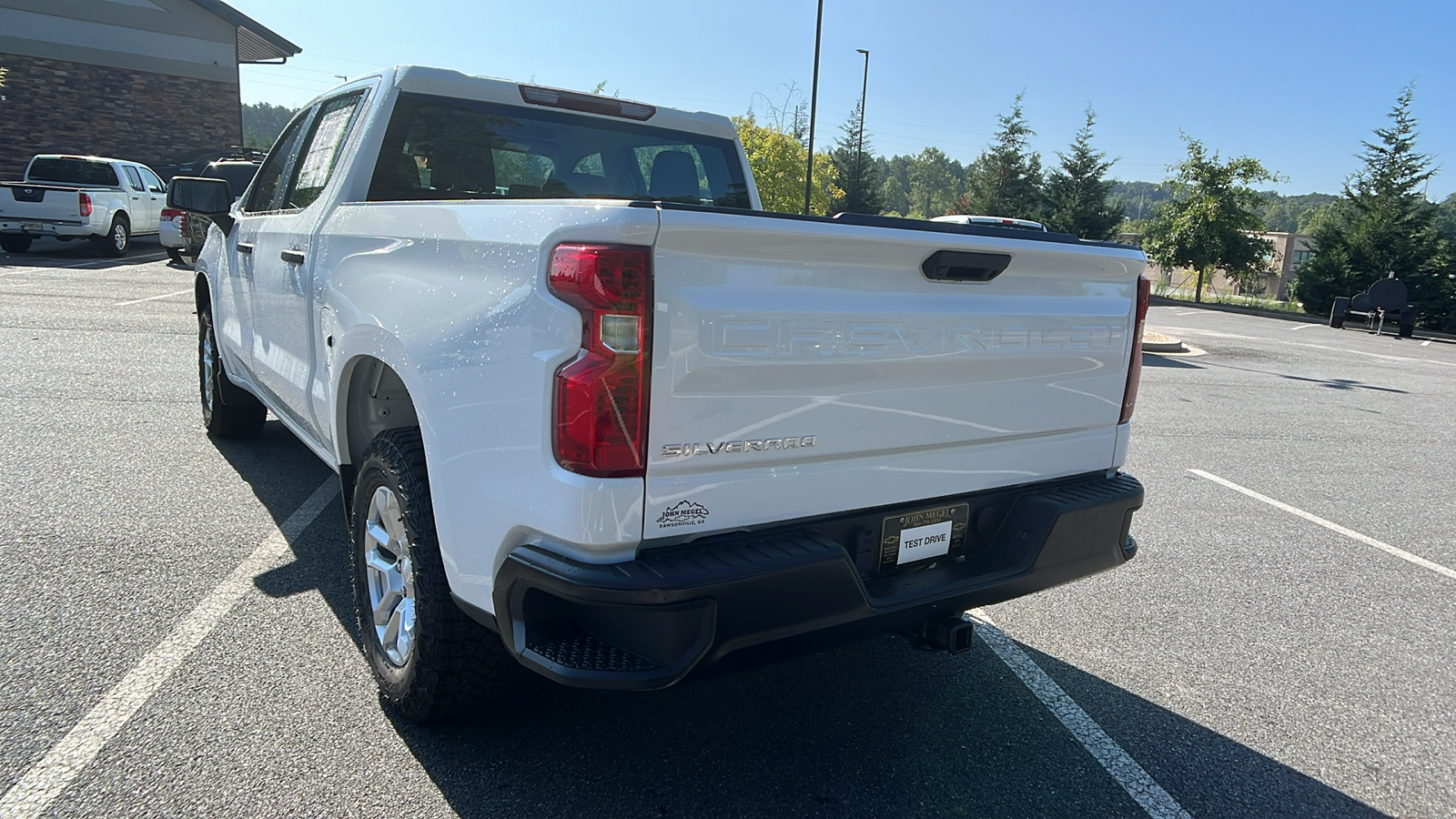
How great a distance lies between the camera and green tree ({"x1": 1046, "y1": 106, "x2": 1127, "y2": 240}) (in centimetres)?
3544

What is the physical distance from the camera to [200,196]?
4.58 metres

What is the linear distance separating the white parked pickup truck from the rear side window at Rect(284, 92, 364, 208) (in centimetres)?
25

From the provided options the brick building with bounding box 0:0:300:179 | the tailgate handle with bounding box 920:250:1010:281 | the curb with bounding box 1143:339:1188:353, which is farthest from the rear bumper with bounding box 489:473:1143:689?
the brick building with bounding box 0:0:300:179

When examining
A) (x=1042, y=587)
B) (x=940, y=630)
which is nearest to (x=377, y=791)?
(x=940, y=630)

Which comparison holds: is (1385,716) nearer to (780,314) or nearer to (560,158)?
(780,314)

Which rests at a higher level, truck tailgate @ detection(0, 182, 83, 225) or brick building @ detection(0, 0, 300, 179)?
brick building @ detection(0, 0, 300, 179)

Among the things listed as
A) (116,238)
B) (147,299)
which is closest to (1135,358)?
(147,299)

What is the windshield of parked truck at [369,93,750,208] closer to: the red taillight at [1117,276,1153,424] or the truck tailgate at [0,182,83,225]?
the red taillight at [1117,276,1153,424]

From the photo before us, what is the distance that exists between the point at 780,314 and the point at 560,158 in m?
2.18

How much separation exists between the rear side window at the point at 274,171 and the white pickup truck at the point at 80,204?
614 inches

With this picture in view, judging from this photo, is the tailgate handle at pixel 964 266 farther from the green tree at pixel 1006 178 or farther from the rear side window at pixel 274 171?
the green tree at pixel 1006 178

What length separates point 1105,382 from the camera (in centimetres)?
307

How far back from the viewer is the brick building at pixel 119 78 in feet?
86.3

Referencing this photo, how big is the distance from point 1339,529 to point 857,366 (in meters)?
4.68
